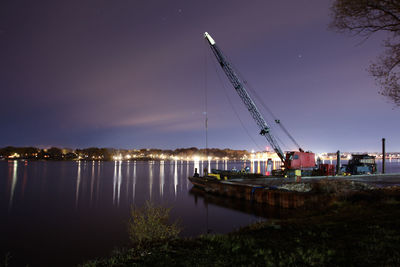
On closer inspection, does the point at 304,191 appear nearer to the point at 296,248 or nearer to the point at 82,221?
the point at 296,248

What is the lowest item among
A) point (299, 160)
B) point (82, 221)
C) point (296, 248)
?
point (82, 221)

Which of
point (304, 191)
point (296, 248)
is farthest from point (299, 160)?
point (296, 248)

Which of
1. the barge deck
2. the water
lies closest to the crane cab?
the barge deck

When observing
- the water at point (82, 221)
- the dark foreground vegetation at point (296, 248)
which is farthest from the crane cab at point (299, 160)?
the dark foreground vegetation at point (296, 248)

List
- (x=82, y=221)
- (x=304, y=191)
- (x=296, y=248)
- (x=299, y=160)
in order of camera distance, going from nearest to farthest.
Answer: (x=296, y=248)
(x=82, y=221)
(x=304, y=191)
(x=299, y=160)

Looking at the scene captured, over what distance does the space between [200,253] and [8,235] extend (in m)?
20.5

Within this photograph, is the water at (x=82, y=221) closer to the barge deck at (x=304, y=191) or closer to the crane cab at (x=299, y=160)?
the barge deck at (x=304, y=191)

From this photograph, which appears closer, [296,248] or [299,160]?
[296,248]

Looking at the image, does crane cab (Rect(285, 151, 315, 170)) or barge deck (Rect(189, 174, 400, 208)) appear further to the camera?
crane cab (Rect(285, 151, 315, 170))

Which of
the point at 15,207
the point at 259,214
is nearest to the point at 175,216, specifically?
the point at 259,214

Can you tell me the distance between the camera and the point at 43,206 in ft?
106

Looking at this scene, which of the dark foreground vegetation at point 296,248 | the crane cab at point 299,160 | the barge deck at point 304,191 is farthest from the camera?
the crane cab at point 299,160

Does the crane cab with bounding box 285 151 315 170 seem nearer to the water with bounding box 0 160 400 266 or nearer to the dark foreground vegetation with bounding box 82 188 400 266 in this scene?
the water with bounding box 0 160 400 266

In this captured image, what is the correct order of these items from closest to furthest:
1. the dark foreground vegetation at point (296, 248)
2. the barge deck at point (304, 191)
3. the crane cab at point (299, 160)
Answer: the dark foreground vegetation at point (296, 248)
the barge deck at point (304, 191)
the crane cab at point (299, 160)
